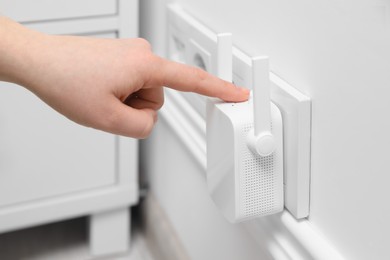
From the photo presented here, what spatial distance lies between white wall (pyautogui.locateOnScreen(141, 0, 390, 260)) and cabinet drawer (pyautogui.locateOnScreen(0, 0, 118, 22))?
0.25 meters

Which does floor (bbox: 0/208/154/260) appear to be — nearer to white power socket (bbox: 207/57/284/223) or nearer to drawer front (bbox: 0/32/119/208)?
drawer front (bbox: 0/32/119/208)

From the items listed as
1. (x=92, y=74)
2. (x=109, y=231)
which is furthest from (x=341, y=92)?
(x=109, y=231)

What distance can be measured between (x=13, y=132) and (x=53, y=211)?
0.12 m

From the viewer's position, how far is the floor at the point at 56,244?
0.86 metres

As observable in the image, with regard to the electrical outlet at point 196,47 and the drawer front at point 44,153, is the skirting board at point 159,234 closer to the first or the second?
the drawer front at point 44,153

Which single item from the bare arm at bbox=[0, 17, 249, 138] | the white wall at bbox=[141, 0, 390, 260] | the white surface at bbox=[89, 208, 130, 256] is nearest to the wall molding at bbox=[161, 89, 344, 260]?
the white wall at bbox=[141, 0, 390, 260]

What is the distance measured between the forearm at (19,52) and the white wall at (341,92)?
18cm

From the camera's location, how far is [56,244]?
877 mm

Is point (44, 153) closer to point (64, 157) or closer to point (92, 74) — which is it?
point (64, 157)

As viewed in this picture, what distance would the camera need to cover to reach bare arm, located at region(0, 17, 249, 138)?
419mm

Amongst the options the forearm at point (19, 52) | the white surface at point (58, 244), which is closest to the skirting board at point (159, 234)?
the white surface at point (58, 244)

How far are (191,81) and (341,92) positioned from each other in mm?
109

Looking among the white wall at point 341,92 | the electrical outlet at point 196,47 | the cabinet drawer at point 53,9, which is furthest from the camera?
the cabinet drawer at point 53,9

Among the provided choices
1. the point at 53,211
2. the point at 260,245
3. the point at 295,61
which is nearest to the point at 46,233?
the point at 53,211
